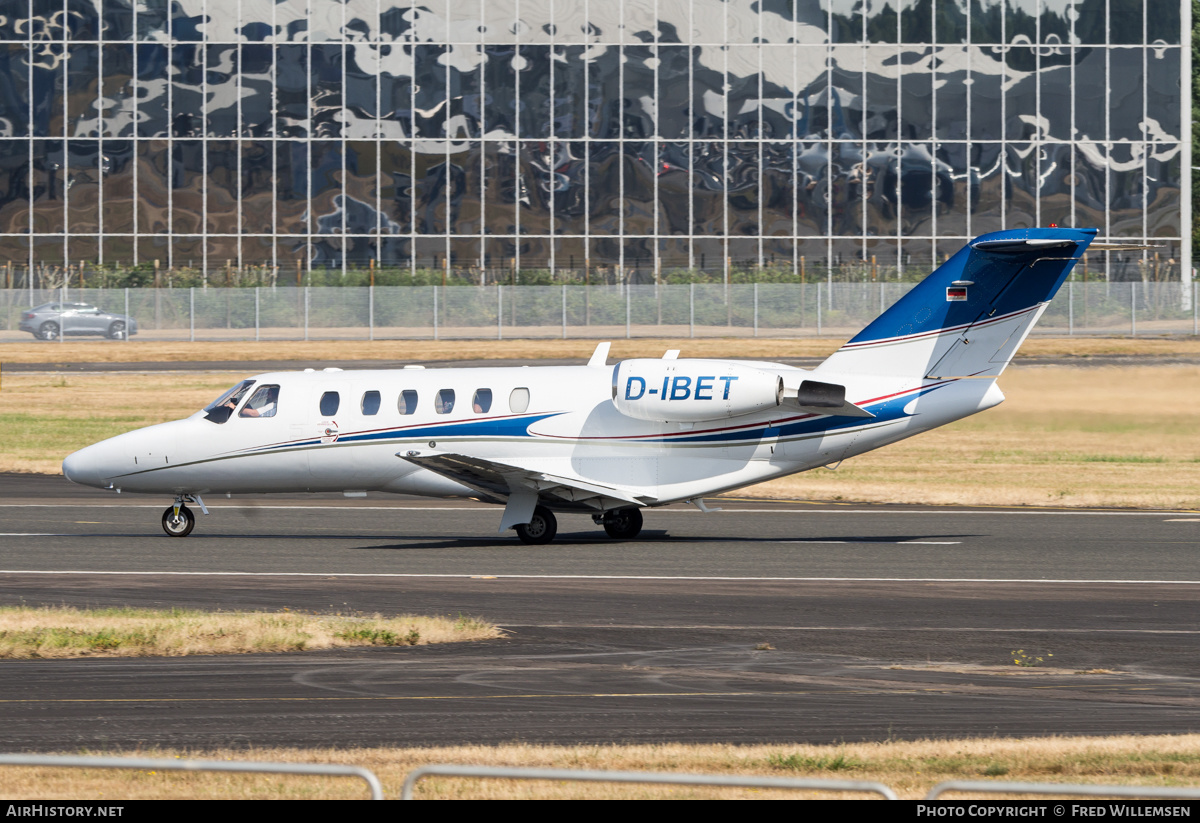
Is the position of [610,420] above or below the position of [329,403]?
below

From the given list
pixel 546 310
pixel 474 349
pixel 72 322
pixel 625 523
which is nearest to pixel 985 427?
pixel 625 523

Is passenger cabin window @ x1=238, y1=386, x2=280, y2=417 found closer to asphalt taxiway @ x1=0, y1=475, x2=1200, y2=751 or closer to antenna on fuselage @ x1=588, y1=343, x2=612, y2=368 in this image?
asphalt taxiway @ x1=0, y1=475, x2=1200, y2=751

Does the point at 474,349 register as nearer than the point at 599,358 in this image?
No

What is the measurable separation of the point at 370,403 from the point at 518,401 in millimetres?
2497

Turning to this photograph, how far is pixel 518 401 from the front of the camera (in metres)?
24.9

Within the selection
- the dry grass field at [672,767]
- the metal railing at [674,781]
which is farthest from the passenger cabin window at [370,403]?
the metal railing at [674,781]

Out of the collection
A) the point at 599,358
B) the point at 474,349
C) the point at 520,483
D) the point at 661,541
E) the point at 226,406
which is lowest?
the point at 661,541

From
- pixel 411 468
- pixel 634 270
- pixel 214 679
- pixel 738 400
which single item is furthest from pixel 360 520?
pixel 634 270

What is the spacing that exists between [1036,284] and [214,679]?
1469 cm

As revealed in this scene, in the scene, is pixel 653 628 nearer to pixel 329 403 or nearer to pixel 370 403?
pixel 370 403

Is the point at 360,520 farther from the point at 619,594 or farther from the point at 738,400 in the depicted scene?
the point at 619,594

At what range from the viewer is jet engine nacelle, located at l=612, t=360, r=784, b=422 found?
23750 mm

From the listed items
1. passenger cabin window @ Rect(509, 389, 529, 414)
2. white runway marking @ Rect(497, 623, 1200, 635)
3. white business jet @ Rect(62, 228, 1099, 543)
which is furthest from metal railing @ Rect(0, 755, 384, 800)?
passenger cabin window @ Rect(509, 389, 529, 414)

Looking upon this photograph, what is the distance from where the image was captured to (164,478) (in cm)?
2570
